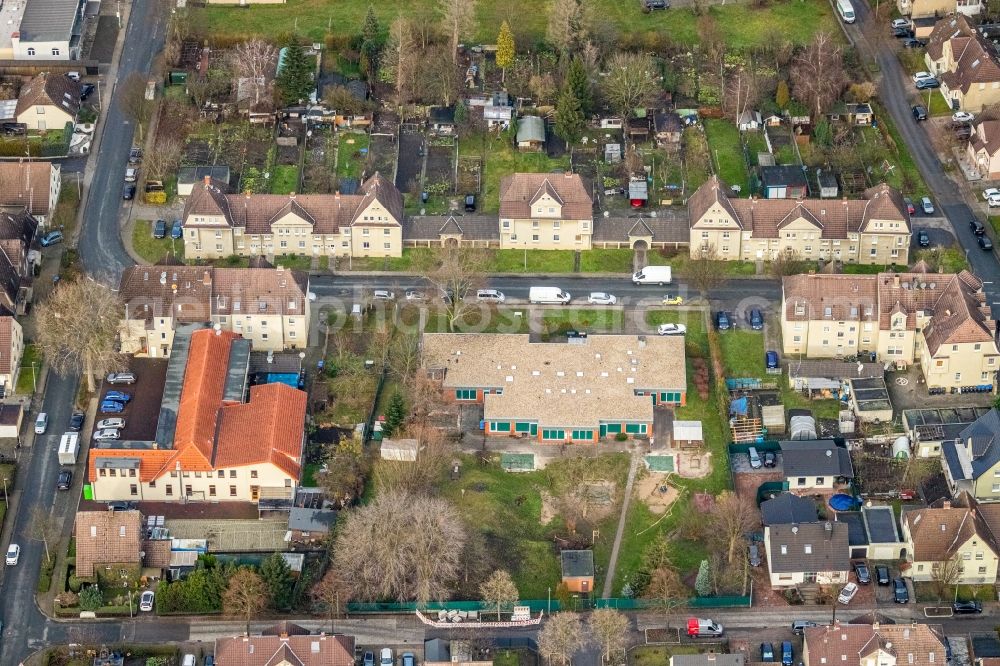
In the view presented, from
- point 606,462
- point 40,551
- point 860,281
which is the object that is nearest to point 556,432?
point 606,462

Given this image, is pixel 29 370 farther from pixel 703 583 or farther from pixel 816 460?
pixel 816 460

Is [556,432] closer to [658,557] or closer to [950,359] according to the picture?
[658,557]

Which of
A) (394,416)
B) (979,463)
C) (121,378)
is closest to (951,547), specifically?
(979,463)

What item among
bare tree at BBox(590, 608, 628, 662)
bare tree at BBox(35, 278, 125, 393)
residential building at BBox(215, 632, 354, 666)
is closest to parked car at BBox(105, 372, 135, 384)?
bare tree at BBox(35, 278, 125, 393)

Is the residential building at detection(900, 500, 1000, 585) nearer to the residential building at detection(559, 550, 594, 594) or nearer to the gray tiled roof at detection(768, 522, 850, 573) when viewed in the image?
the gray tiled roof at detection(768, 522, 850, 573)

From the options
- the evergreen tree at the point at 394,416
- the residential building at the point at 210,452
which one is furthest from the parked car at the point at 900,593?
the residential building at the point at 210,452
